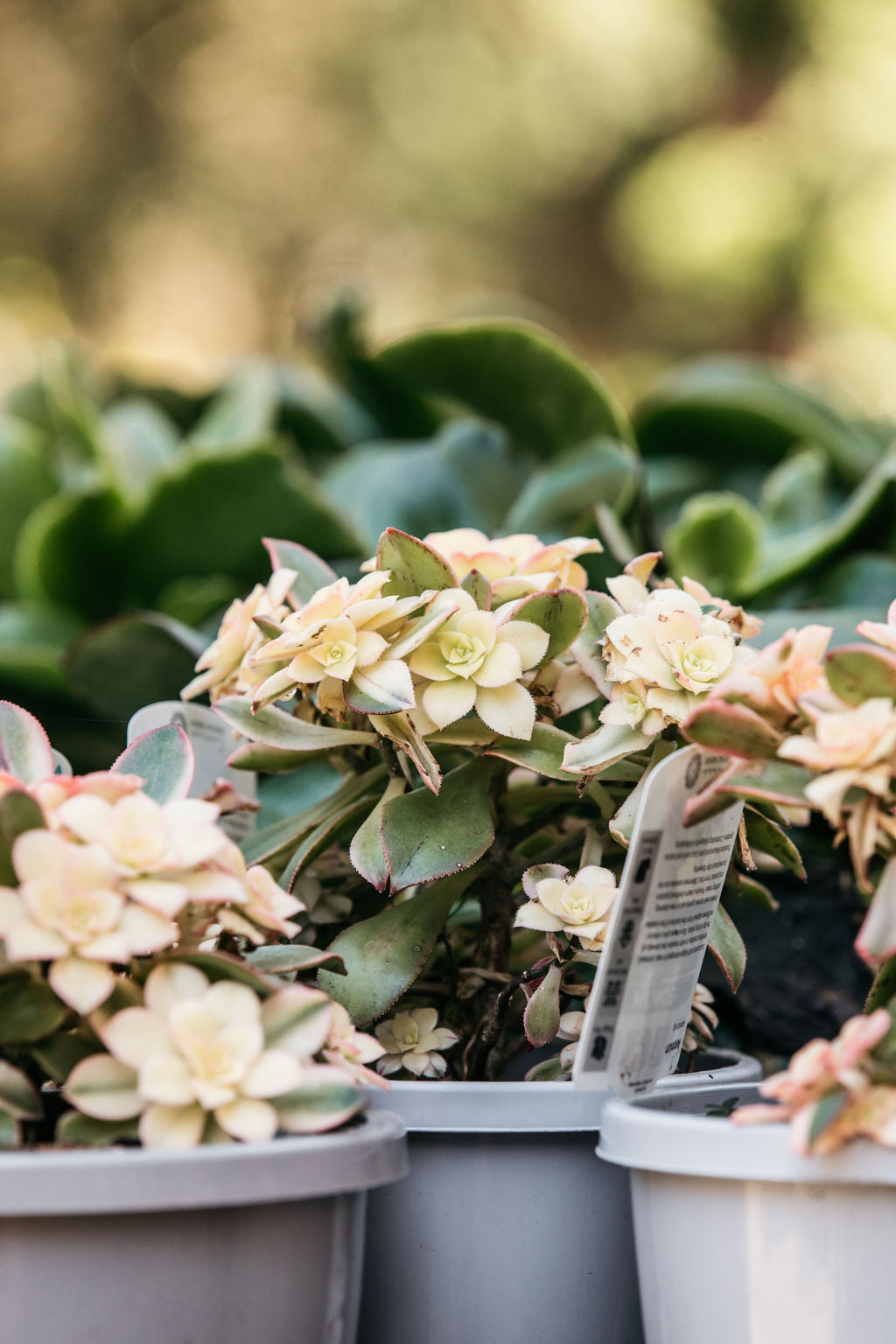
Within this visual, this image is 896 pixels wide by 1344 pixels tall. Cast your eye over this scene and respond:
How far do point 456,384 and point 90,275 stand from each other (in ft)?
10.1

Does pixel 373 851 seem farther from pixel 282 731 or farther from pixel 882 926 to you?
pixel 882 926

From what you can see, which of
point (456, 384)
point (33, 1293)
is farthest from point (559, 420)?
point (33, 1293)

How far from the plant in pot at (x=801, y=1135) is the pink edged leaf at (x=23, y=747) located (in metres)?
0.25

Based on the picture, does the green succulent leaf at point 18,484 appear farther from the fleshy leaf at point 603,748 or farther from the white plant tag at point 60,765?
the fleshy leaf at point 603,748

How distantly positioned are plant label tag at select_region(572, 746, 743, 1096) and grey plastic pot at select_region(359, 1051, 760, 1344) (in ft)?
0.06

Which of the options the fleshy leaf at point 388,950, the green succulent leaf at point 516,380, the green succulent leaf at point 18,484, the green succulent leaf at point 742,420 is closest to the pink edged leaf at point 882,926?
the fleshy leaf at point 388,950

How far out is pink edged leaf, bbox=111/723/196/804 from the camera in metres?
0.50

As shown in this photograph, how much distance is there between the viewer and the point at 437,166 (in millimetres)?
3881

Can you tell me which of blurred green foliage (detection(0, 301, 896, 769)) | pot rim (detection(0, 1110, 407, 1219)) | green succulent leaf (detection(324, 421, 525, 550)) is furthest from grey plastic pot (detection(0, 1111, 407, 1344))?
green succulent leaf (detection(324, 421, 525, 550))

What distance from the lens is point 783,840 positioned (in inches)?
23.7

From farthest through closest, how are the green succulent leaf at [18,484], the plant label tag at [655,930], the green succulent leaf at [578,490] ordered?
the green succulent leaf at [18,484]
the green succulent leaf at [578,490]
the plant label tag at [655,930]

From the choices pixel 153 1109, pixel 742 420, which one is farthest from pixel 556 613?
pixel 742 420

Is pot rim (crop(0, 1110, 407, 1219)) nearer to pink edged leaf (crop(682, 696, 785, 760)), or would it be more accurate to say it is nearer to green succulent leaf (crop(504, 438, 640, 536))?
pink edged leaf (crop(682, 696, 785, 760))

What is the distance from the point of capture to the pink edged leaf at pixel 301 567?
25.0 inches
